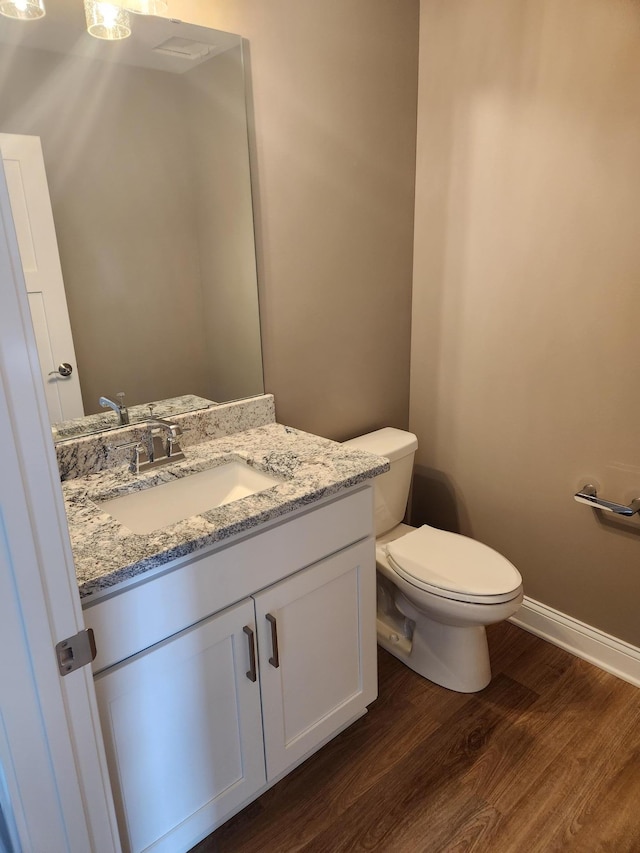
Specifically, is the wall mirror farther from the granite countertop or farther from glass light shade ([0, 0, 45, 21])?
the granite countertop

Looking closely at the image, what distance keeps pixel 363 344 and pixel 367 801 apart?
57.8 inches

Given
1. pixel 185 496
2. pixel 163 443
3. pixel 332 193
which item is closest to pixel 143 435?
pixel 163 443

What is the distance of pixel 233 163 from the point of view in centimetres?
169

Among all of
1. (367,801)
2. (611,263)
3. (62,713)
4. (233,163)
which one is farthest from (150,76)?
(367,801)

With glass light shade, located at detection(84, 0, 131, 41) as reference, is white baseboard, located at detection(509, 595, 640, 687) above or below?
below

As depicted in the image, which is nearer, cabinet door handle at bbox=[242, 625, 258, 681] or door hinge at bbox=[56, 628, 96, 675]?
door hinge at bbox=[56, 628, 96, 675]

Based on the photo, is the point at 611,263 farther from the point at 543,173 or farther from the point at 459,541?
the point at 459,541

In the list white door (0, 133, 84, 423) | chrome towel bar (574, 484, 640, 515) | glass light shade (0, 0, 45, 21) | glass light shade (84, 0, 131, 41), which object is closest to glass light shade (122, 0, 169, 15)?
glass light shade (84, 0, 131, 41)

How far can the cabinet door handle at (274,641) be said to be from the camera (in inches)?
51.9

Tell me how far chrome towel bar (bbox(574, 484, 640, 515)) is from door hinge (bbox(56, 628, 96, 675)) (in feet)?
5.22

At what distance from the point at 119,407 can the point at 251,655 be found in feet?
2.53

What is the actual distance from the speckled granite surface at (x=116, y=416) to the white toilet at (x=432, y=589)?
640mm

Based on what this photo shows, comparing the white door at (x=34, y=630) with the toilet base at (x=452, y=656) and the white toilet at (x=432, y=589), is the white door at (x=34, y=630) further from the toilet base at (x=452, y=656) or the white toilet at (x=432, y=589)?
the toilet base at (x=452, y=656)

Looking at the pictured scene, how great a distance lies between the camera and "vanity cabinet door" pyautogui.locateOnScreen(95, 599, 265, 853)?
1120 millimetres
